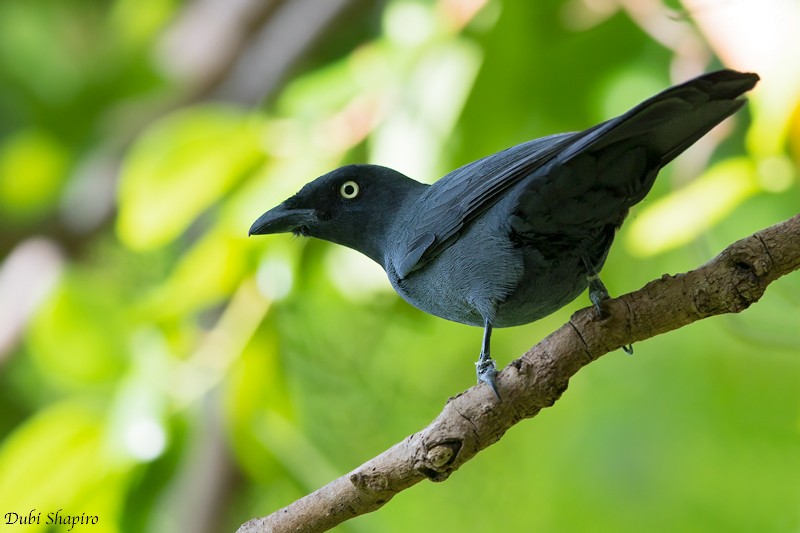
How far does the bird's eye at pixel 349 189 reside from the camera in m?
1.93

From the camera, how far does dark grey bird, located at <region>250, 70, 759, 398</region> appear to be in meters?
1.47

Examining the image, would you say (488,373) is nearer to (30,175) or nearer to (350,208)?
(350,208)

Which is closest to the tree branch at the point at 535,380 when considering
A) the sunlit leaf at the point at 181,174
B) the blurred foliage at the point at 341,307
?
the blurred foliage at the point at 341,307

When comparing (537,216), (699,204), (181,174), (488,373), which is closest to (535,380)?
(488,373)

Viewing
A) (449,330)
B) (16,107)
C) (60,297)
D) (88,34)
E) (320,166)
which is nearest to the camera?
(320,166)

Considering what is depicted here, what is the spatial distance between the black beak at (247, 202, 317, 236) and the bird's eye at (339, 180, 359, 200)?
81 millimetres

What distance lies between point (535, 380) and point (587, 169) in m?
0.38

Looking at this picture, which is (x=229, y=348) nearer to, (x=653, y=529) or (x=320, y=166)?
(x=320, y=166)

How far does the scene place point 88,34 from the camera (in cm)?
501

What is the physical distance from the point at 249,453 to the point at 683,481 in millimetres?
1831

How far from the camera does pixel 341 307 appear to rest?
342 cm

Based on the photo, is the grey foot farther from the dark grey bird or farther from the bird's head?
the bird's head

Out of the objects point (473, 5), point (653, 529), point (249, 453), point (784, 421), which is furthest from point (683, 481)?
point (473, 5)

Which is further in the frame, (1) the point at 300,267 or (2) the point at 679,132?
(1) the point at 300,267
